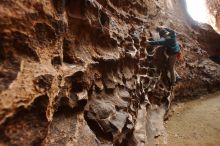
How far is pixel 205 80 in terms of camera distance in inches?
376

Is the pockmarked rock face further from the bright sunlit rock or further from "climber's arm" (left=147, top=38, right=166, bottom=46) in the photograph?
the bright sunlit rock

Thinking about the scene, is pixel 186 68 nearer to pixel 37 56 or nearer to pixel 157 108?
pixel 157 108

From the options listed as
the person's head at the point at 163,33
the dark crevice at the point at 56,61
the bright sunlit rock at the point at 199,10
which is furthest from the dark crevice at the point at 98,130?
the bright sunlit rock at the point at 199,10

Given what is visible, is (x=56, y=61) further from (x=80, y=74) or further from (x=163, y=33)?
(x=163, y=33)

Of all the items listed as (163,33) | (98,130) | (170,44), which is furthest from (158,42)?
(98,130)

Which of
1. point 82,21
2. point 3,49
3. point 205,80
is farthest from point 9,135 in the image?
point 205,80

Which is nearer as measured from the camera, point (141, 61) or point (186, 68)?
point (141, 61)

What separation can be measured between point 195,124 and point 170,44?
2.31m

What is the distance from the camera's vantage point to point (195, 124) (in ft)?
23.3

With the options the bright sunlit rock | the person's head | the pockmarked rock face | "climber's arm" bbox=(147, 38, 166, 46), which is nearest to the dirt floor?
the pockmarked rock face

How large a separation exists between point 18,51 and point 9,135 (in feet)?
2.59

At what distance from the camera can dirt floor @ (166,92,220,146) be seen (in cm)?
626

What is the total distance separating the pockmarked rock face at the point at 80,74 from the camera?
2.33 metres

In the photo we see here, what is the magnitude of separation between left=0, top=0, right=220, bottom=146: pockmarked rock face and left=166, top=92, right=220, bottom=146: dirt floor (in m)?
0.38
